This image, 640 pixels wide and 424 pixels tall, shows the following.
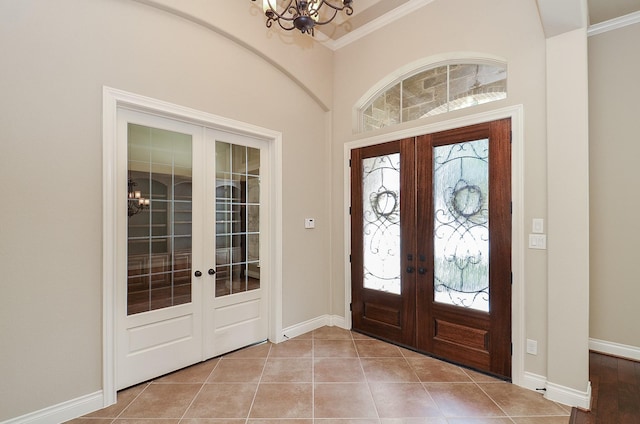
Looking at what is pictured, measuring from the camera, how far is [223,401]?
7.89 ft

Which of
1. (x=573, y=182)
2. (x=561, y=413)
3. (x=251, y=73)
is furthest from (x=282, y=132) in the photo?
(x=561, y=413)

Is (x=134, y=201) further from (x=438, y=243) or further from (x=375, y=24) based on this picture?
(x=375, y=24)

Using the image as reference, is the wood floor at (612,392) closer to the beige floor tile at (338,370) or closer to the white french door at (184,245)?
the beige floor tile at (338,370)

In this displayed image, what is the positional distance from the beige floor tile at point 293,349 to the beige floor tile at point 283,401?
Answer: 1.89 ft

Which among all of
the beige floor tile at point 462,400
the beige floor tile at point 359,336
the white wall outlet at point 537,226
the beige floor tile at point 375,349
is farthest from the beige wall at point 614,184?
the beige floor tile at point 359,336

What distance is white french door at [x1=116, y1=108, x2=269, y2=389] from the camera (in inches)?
103

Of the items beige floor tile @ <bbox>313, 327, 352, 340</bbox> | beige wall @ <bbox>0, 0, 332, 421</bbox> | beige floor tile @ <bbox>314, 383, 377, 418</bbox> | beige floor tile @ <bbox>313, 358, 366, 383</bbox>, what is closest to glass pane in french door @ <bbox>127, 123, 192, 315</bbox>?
beige wall @ <bbox>0, 0, 332, 421</bbox>

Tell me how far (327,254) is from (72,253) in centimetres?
276

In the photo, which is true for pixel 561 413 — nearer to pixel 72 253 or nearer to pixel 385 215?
pixel 385 215

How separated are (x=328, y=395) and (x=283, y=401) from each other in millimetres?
373

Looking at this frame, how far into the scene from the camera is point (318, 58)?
3979 millimetres

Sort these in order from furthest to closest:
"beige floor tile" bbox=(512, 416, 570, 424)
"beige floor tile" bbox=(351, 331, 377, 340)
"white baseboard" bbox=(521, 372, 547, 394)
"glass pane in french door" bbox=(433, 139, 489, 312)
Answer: "beige floor tile" bbox=(351, 331, 377, 340) < "glass pane in french door" bbox=(433, 139, 489, 312) < "white baseboard" bbox=(521, 372, 547, 394) < "beige floor tile" bbox=(512, 416, 570, 424)

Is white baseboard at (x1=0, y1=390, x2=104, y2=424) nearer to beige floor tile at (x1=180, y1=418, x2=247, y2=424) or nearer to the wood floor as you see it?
beige floor tile at (x1=180, y1=418, x2=247, y2=424)

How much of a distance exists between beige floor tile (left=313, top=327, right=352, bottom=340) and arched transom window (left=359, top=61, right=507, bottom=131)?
266cm
